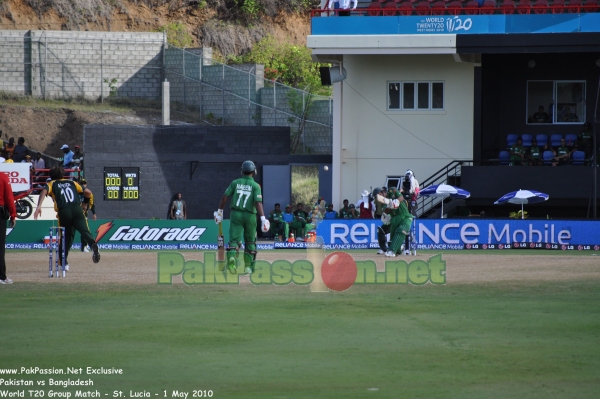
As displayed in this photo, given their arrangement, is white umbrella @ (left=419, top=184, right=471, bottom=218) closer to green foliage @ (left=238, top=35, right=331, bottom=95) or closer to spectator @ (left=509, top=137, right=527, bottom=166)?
spectator @ (left=509, top=137, right=527, bottom=166)

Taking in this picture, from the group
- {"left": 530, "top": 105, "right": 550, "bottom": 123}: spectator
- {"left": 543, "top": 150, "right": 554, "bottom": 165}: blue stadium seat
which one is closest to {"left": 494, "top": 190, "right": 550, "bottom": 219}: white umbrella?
{"left": 543, "top": 150, "right": 554, "bottom": 165}: blue stadium seat

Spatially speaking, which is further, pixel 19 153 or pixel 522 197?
pixel 19 153

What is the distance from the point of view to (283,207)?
117 ft

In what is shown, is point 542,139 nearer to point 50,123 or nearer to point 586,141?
point 586,141

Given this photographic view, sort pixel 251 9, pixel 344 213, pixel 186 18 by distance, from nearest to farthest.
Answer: pixel 344 213, pixel 186 18, pixel 251 9

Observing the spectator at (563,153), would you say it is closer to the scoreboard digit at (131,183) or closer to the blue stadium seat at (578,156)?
the blue stadium seat at (578,156)

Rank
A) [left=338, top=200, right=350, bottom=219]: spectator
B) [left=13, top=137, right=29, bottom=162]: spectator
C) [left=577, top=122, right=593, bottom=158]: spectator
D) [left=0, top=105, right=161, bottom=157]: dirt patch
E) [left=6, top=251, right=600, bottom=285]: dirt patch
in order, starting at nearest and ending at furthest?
1. [left=6, top=251, right=600, bottom=285]: dirt patch
2. [left=338, top=200, right=350, bottom=219]: spectator
3. [left=577, top=122, right=593, bottom=158]: spectator
4. [left=13, top=137, right=29, bottom=162]: spectator
5. [left=0, top=105, right=161, bottom=157]: dirt patch

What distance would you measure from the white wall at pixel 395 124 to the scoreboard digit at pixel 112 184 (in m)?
8.35

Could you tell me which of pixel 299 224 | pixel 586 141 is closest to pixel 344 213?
pixel 299 224

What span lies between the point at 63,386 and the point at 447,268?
1206cm

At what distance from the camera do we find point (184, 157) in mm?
36562

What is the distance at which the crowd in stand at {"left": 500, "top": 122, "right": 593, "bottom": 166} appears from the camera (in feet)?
104

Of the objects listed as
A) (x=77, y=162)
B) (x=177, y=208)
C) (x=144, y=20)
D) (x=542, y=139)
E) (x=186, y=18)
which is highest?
(x=186, y=18)

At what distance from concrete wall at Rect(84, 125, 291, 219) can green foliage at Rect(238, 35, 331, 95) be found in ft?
42.5
